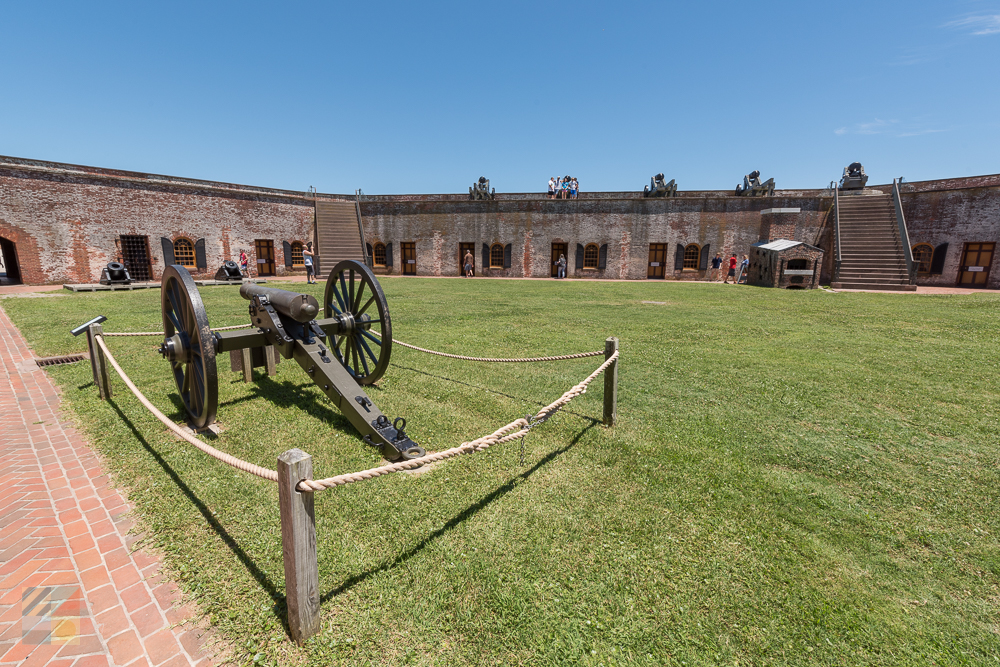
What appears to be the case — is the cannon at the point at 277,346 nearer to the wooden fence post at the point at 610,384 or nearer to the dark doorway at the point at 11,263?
the wooden fence post at the point at 610,384

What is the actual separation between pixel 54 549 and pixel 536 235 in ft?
75.0

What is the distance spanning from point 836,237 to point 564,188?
13065 millimetres

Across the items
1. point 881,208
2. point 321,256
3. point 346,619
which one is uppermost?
point 881,208

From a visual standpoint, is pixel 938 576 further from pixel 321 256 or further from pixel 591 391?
pixel 321 256

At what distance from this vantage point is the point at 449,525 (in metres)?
2.67

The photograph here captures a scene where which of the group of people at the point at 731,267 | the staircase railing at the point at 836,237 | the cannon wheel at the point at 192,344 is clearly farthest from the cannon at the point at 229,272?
the staircase railing at the point at 836,237

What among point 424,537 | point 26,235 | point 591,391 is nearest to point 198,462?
point 424,537

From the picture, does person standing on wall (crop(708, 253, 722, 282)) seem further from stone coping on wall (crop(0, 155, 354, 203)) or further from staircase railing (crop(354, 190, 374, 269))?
stone coping on wall (crop(0, 155, 354, 203))

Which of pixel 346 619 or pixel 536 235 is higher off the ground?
pixel 536 235

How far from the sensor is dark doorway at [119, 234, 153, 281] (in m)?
17.9

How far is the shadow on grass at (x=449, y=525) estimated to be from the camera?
2199 mm

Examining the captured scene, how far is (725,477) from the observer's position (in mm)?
3184

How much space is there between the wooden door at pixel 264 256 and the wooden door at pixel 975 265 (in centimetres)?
3072

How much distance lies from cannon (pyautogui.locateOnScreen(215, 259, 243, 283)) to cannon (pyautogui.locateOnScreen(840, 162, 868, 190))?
92.2ft
